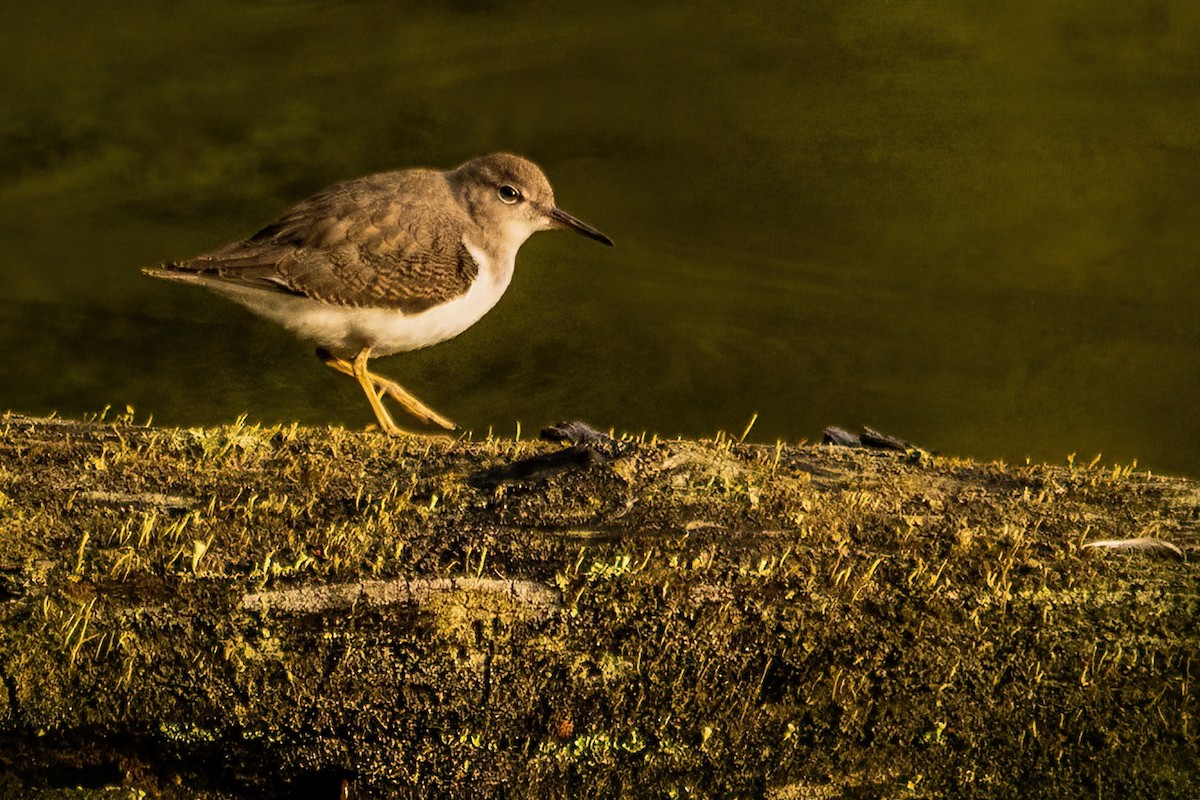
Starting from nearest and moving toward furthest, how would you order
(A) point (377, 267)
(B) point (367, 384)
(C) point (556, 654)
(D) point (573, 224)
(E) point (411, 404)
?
1. (C) point (556, 654)
2. (A) point (377, 267)
3. (B) point (367, 384)
4. (E) point (411, 404)
5. (D) point (573, 224)

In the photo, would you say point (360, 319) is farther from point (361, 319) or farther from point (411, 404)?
point (411, 404)

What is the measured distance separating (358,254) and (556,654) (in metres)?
3.22

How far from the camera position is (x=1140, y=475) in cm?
550

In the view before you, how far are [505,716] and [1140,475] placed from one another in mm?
3183

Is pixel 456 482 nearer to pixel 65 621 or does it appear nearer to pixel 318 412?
pixel 65 621

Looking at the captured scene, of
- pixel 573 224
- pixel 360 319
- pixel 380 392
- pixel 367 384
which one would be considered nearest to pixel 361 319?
pixel 360 319

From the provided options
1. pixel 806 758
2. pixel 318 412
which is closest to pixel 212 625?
pixel 806 758

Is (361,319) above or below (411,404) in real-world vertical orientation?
above

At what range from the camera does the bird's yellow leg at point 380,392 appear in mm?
6730

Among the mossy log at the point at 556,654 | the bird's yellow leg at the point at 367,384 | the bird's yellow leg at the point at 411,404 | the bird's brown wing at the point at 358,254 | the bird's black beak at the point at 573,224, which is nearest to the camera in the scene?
the mossy log at the point at 556,654

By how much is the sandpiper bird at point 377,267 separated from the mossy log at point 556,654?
7.15 feet

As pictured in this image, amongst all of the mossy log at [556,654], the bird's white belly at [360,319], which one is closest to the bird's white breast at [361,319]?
the bird's white belly at [360,319]

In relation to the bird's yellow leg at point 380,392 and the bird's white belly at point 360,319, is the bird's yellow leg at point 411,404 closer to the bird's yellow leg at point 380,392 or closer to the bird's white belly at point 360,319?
the bird's yellow leg at point 380,392

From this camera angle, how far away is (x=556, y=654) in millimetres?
3928
